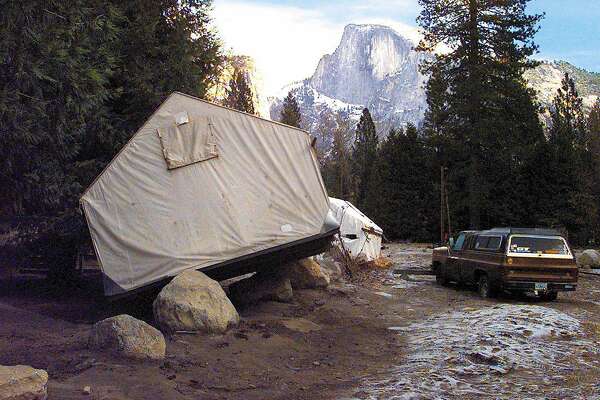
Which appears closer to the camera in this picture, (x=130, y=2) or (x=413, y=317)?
(x=413, y=317)

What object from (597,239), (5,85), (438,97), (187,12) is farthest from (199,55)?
(597,239)

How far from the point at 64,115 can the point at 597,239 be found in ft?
119

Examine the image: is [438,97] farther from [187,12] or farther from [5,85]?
[5,85]

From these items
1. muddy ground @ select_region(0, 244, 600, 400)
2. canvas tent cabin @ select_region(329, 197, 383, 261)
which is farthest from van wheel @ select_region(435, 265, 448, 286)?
muddy ground @ select_region(0, 244, 600, 400)

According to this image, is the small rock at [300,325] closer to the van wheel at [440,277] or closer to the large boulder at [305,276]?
the large boulder at [305,276]

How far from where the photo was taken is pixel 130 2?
45.6ft

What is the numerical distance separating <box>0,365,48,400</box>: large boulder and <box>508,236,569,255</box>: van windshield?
1208 cm

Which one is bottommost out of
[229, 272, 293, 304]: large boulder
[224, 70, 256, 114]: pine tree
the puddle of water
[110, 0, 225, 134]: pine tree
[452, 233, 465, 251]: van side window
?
the puddle of water

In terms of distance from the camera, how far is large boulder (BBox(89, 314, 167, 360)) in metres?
6.79

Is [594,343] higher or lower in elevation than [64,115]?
lower

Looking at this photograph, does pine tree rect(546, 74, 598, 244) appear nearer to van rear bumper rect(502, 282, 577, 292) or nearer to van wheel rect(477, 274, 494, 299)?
van wheel rect(477, 274, 494, 299)

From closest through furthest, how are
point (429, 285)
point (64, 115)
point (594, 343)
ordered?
point (594, 343) → point (64, 115) → point (429, 285)

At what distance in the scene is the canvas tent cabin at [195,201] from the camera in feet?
32.5

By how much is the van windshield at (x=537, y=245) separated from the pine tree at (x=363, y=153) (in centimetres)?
4887
